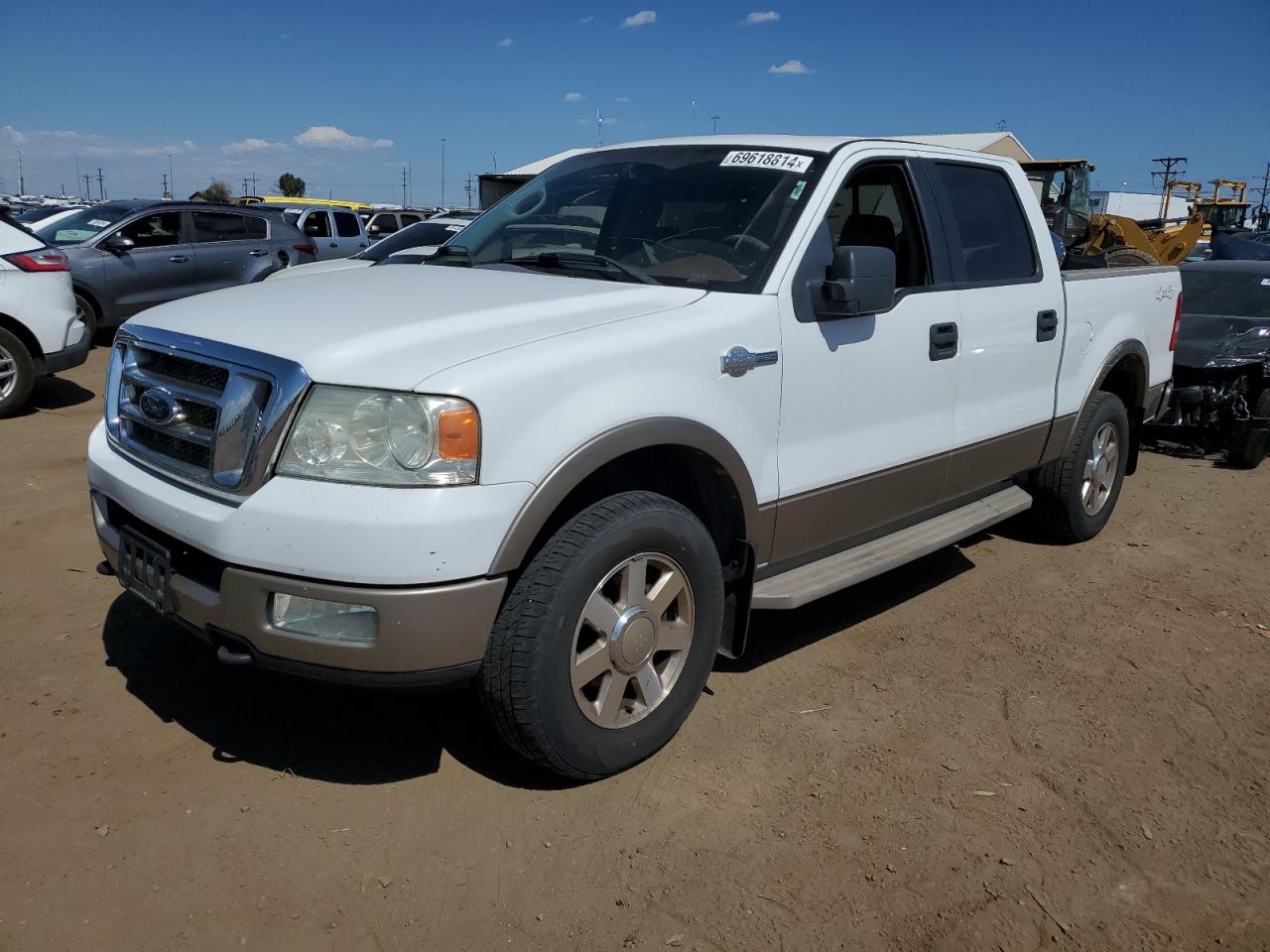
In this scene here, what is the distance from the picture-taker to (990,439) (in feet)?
14.8

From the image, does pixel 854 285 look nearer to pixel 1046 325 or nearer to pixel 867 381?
pixel 867 381

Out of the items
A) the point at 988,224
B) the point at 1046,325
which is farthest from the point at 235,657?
the point at 1046,325

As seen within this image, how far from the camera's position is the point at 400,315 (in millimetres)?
2934

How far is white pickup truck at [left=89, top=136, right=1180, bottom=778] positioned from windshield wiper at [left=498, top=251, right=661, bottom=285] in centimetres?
1

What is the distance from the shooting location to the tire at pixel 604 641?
2.76 m

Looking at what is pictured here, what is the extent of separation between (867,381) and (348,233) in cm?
1738

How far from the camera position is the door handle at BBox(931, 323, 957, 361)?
3994mm

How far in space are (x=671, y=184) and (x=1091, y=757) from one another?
2.56 metres

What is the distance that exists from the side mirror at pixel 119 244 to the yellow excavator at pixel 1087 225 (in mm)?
11961

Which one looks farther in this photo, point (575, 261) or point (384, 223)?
point (384, 223)

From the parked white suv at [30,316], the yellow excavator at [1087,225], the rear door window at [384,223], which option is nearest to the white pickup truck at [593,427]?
the parked white suv at [30,316]

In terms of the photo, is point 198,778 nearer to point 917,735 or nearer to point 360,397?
point 360,397

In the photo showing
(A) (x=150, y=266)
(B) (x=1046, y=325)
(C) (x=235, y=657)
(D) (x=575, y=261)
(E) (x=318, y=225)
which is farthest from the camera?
(E) (x=318, y=225)

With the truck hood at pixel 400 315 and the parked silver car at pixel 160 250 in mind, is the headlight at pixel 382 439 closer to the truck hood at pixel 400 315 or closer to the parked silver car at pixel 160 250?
the truck hood at pixel 400 315
